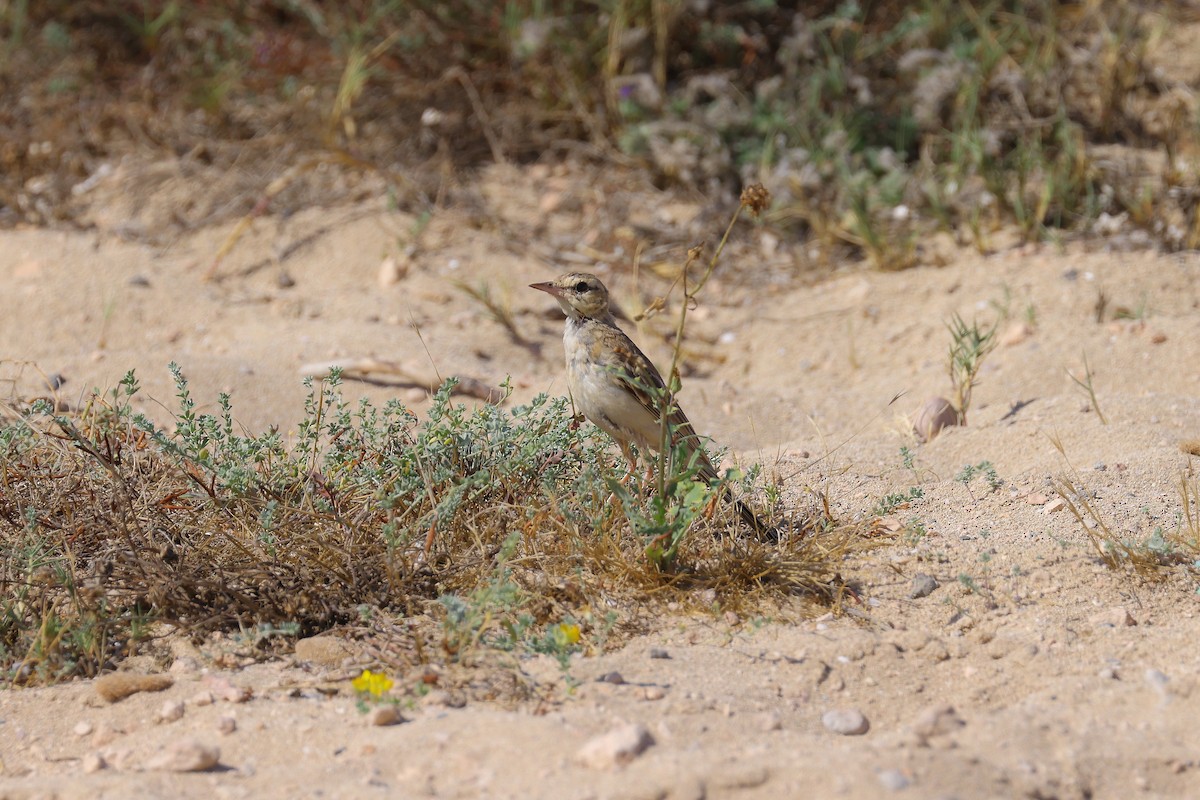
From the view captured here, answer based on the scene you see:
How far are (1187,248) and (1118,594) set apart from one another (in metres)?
3.69

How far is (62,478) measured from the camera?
3.95 m

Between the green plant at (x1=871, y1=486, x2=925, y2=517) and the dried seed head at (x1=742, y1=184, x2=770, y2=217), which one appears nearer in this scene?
the dried seed head at (x1=742, y1=184, x2=770, y2=217)

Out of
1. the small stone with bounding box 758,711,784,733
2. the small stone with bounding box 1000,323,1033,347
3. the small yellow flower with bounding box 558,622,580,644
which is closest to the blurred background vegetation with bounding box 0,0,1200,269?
the small stone with bounding box 1000,323,1033,347

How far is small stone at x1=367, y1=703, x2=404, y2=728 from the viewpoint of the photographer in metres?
3.00

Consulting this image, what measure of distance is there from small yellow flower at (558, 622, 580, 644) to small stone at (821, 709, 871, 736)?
0.67 metres

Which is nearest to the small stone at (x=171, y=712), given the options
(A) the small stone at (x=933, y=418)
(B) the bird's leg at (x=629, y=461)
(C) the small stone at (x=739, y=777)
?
(C) the small stone at (x=739, y=777)

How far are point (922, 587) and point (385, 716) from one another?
1.63 metres

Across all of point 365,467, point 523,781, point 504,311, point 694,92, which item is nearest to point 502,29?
point 694,92

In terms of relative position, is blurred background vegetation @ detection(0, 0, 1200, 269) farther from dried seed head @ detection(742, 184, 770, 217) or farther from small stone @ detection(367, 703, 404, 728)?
small stone @ detection(367, 703, 404, 728)

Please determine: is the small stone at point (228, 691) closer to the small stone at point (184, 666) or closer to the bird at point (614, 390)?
the small stone at point (184, 666)

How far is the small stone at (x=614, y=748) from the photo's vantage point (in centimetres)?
275

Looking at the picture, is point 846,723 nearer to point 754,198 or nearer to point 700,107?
point 754,198

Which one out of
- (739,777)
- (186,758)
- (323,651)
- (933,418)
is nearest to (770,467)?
(933,418)

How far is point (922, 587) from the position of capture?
143 inches
